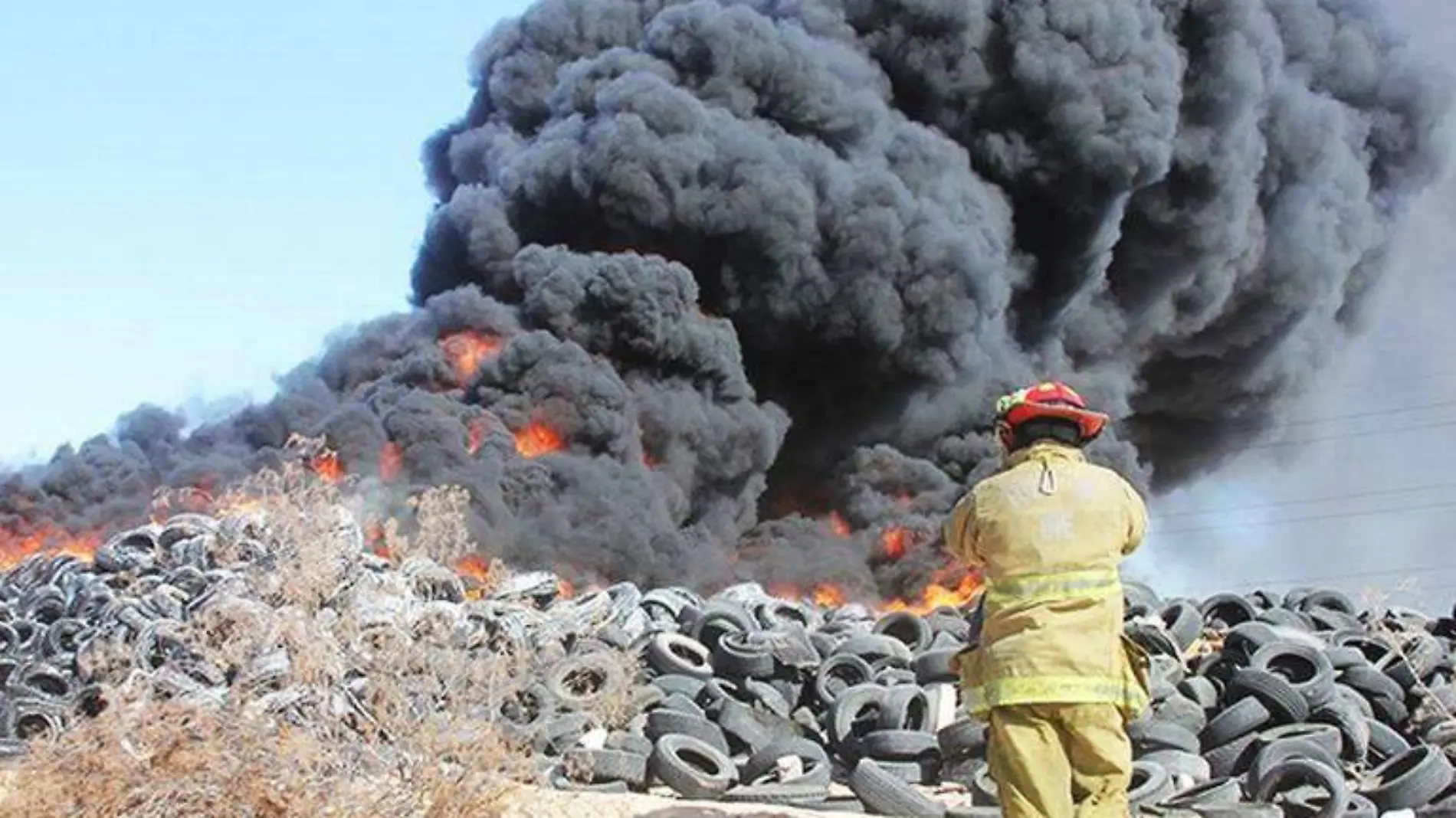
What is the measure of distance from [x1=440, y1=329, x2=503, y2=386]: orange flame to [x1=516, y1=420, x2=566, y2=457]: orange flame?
194cm

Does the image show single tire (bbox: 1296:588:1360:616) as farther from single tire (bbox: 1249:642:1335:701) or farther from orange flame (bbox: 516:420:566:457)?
orange flame (bbox: 516:420:566:457)

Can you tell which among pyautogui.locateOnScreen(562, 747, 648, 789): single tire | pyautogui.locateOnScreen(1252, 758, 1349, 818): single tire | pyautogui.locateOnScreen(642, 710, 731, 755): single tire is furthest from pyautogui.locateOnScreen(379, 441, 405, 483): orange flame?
pyautogui.locateOnScreen(1252, 758, 1349, 818): single tire

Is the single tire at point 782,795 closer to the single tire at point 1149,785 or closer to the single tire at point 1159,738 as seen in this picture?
the single tire at point 1149,785

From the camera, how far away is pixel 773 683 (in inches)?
528

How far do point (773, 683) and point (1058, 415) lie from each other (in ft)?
23.7

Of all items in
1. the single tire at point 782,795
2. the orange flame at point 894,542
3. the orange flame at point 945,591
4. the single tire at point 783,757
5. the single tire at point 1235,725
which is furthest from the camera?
the orange flame at point 894,542

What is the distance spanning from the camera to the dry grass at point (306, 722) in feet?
26.1

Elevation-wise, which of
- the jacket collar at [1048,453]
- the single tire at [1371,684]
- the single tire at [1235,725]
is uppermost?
the single tire at [1371,684]

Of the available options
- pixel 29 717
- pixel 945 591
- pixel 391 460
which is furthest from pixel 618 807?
pixel 945 591

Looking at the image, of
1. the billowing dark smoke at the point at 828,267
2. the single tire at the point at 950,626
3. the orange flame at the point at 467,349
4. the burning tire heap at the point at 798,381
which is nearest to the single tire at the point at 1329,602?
the burning tire heap at the point at 798,381

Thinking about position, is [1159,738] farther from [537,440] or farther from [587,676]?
[537,440]

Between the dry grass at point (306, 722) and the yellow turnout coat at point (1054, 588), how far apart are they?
315cm

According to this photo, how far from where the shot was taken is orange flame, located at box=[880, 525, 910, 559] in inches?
1200

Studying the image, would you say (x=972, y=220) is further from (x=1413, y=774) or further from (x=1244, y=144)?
(x=1413, y=774)
